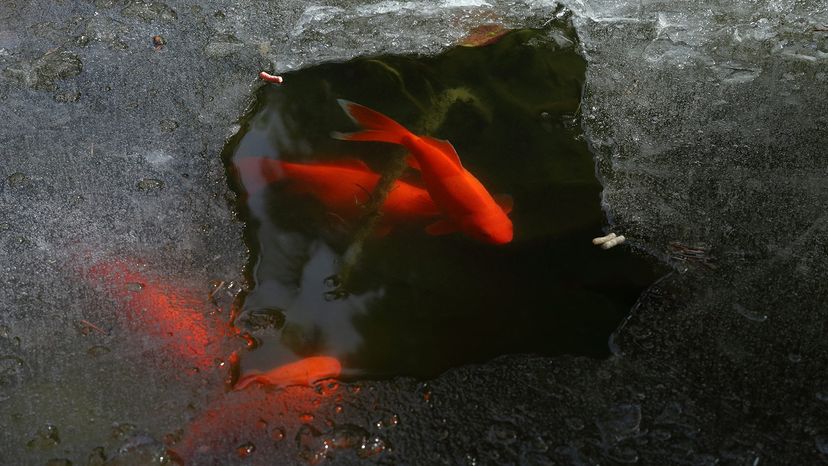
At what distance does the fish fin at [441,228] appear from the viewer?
8.57 feet

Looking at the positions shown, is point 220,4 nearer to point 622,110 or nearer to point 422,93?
point 422,93

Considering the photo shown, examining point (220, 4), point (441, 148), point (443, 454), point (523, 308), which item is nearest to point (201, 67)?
point (220, 4)

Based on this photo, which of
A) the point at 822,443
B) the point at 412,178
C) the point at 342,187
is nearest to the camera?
the point at 822,443

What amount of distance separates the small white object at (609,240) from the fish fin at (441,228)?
0.48 metres

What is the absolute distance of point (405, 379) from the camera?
2154mm

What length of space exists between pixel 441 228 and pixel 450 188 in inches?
5.6

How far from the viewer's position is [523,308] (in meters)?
2.36

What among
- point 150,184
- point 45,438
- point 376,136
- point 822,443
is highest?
point 376,136

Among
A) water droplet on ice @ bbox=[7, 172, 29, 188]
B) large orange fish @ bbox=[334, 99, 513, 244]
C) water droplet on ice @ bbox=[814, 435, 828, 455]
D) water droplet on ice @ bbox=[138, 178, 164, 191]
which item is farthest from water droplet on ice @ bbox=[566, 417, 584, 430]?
water droplet on ice @ bbox=[7, 172, 29, 188]

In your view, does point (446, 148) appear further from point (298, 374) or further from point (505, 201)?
point (298, 374)

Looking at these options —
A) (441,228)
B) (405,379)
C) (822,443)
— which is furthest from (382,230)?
(822,443)

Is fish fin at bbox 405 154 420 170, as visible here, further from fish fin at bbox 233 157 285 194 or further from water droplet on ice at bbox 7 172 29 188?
water droplet on ice at bbox 7 172 29 188

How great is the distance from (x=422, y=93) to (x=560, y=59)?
0.61 m

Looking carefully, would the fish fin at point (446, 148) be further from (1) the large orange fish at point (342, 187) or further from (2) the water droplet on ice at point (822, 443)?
(2) the water droplet on ice at point (822, 443)
